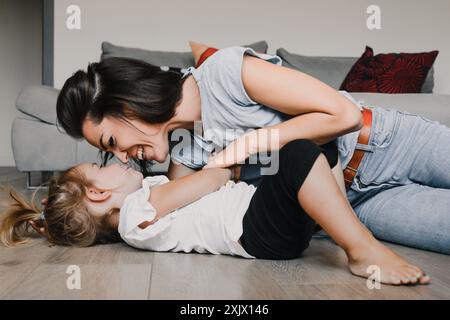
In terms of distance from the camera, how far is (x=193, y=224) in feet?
3.81

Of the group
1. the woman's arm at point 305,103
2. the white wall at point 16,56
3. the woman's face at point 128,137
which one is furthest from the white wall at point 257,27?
the woman's arm at point 305,103

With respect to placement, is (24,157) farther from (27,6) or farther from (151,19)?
(27,6)

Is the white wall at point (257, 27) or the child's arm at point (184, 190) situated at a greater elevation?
the white wall at point (257, 27)

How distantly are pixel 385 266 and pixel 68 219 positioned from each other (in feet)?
2.55

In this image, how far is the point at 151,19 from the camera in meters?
3.55

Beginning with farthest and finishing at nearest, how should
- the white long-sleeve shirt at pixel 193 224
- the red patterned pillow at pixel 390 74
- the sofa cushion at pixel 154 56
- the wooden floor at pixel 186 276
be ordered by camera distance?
the sofa cushion at pixel 154 56 < the red patterned pillow at pixel 390 74 < the white long-sleeve shirt at pixel 193 224 < the wooden floor at pixel 186 276

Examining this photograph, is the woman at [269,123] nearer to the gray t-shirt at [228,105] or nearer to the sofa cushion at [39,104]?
the gray t-shirt at [228,105]

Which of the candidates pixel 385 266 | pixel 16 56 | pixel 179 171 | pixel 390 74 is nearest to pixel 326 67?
pixel 390 74

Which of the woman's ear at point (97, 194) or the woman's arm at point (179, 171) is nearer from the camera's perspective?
the woman's ear at point (97, 194)

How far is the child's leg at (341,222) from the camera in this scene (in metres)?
0.96

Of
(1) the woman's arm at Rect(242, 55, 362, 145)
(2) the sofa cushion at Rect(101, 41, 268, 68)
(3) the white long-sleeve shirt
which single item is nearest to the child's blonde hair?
(3) the white long-sleeve shirt

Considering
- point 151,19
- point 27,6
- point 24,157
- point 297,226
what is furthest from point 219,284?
point 27,6

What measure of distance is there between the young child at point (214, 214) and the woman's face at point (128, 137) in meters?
0.06

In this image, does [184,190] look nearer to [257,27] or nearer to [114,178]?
[114,178]
